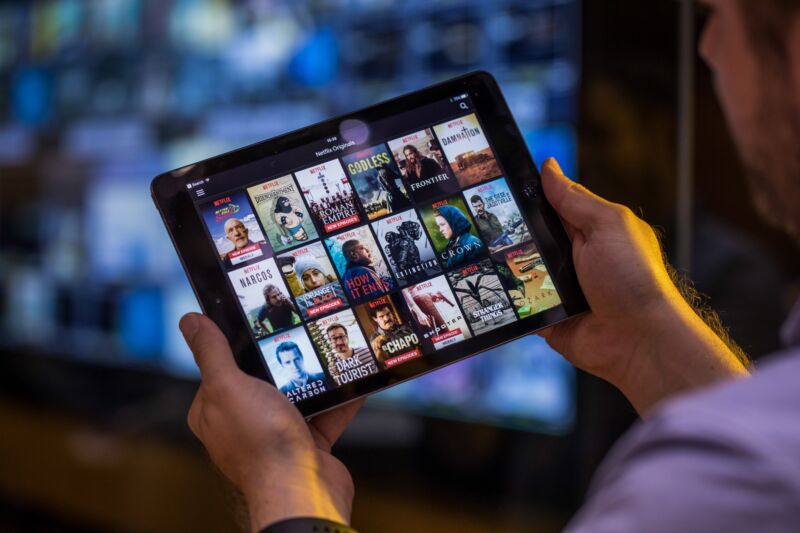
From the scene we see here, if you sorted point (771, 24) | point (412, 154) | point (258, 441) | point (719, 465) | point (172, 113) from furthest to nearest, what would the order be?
1. point (172, 113)
2. point (412, 154)
3. point (258, 441)
4. point (771, 24)
5. point (719, 465)

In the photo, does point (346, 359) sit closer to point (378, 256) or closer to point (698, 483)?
point (378, 256)

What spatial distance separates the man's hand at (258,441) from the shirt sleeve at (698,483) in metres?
0.34

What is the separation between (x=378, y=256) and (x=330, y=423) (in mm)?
174

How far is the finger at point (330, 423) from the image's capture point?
798 millimetres

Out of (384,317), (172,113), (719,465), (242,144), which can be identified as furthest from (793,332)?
(172,113)

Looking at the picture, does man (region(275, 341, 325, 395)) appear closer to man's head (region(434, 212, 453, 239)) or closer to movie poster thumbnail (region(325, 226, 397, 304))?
movie poster thumbnail (region(325, 226, 397, 304))

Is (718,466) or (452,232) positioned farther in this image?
(452,232)

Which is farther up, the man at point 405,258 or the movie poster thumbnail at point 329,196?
the movie poster thumbnail at point 329,196

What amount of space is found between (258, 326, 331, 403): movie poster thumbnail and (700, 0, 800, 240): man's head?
0.42 m

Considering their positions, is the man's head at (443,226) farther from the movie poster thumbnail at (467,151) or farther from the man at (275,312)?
the man at (275,312)

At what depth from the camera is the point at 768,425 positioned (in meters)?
0.35

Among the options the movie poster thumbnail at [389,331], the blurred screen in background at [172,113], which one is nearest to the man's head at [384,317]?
the movie poster thumbnail at [389,331]

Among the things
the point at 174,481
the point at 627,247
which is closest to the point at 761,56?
the point at 627,247

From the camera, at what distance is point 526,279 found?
798 mm
